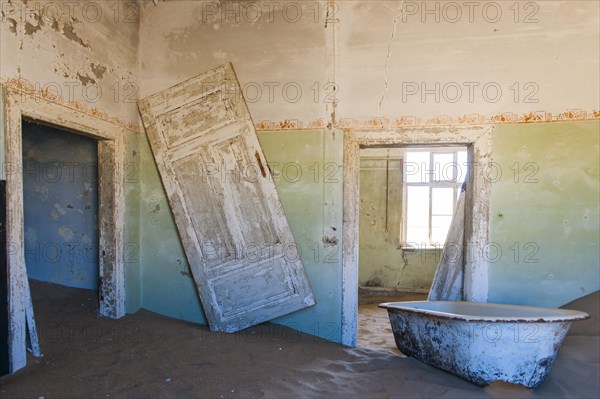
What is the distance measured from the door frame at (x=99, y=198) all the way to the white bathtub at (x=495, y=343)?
267 cm

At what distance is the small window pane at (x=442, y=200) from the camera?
6.95 m

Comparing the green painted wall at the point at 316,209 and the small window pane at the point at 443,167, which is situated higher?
the small window pane at the point at 443,167

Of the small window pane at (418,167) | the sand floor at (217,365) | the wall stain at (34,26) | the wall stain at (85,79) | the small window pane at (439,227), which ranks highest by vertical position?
the wall stain at (34,26)

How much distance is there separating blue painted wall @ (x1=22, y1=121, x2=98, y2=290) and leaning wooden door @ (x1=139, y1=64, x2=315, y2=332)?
2.56 feet

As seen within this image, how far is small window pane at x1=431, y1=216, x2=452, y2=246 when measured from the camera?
274 inches

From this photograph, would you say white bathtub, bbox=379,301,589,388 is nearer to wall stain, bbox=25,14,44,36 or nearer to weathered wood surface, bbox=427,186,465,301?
weathered wood surface, bbox=427,186,465,301

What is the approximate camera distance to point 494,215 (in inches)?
129

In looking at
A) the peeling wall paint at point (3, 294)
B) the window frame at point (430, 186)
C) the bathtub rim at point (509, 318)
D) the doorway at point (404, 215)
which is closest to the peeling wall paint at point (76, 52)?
the peeling wall paint at point (3, 294)

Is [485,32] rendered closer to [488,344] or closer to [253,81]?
[253,81]

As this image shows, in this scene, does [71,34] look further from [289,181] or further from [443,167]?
[443,167]

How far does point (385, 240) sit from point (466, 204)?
11.0ft

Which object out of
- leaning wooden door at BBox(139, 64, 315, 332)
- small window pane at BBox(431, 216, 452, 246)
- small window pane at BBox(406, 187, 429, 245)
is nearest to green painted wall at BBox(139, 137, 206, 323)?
leaning wooden door at BBox(139, 64, 315, 332)

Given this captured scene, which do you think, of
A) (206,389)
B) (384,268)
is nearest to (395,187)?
A: (384,268)

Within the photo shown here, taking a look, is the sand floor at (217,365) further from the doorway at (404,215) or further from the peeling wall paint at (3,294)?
the doorway at (404,215)
